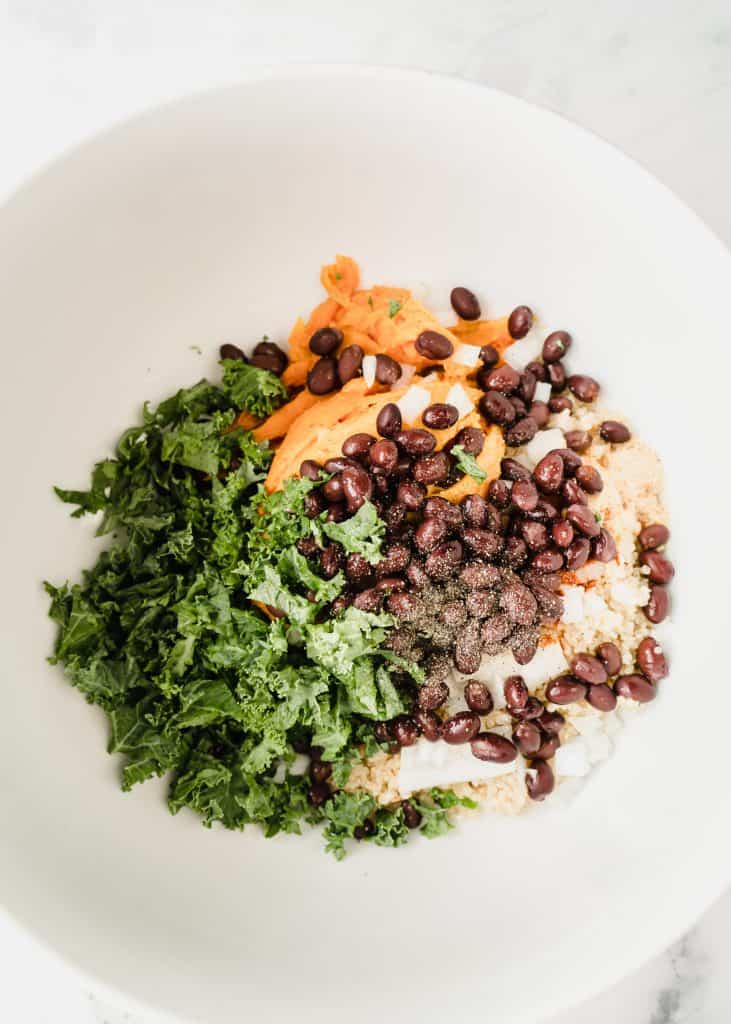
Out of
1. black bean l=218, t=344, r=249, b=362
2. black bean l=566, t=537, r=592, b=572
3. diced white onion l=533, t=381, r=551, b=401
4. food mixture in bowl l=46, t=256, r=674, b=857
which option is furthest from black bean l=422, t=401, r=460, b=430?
black bean l=218, t=344, r=249, b=362

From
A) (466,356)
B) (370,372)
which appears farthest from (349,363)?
(466,356)

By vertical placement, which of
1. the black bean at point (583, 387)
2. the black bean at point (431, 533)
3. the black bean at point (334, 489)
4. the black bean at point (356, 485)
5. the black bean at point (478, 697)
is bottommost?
the black bean at point (478, 697)

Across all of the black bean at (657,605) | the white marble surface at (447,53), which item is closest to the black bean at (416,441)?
the black bean at (657,605)

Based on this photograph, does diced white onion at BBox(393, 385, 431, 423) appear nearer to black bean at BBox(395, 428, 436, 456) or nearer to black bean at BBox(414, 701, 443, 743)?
black bean at BBox(395, 428, 436, 456)

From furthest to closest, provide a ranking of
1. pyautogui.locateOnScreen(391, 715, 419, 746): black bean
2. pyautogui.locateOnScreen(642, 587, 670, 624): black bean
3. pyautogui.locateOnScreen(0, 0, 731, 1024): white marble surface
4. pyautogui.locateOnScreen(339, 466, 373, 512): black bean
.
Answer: pyautogui.locateOnScreen(0, 0, 731, 1024): white marble surface
pyautogui.locateOnScreen(642, 587, 670, 624): black bean
pyautogui.locateOnScreen(391, 715, 419, 746): black bean
pyautogui.locateOnScreen(339, 466, 373, 512): black bean

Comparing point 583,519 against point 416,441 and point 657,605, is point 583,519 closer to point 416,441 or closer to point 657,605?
point 657,605

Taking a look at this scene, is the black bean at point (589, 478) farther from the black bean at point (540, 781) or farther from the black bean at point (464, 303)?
the black bean at point (540, 781)

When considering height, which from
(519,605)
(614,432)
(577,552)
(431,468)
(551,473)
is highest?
(614,432)
